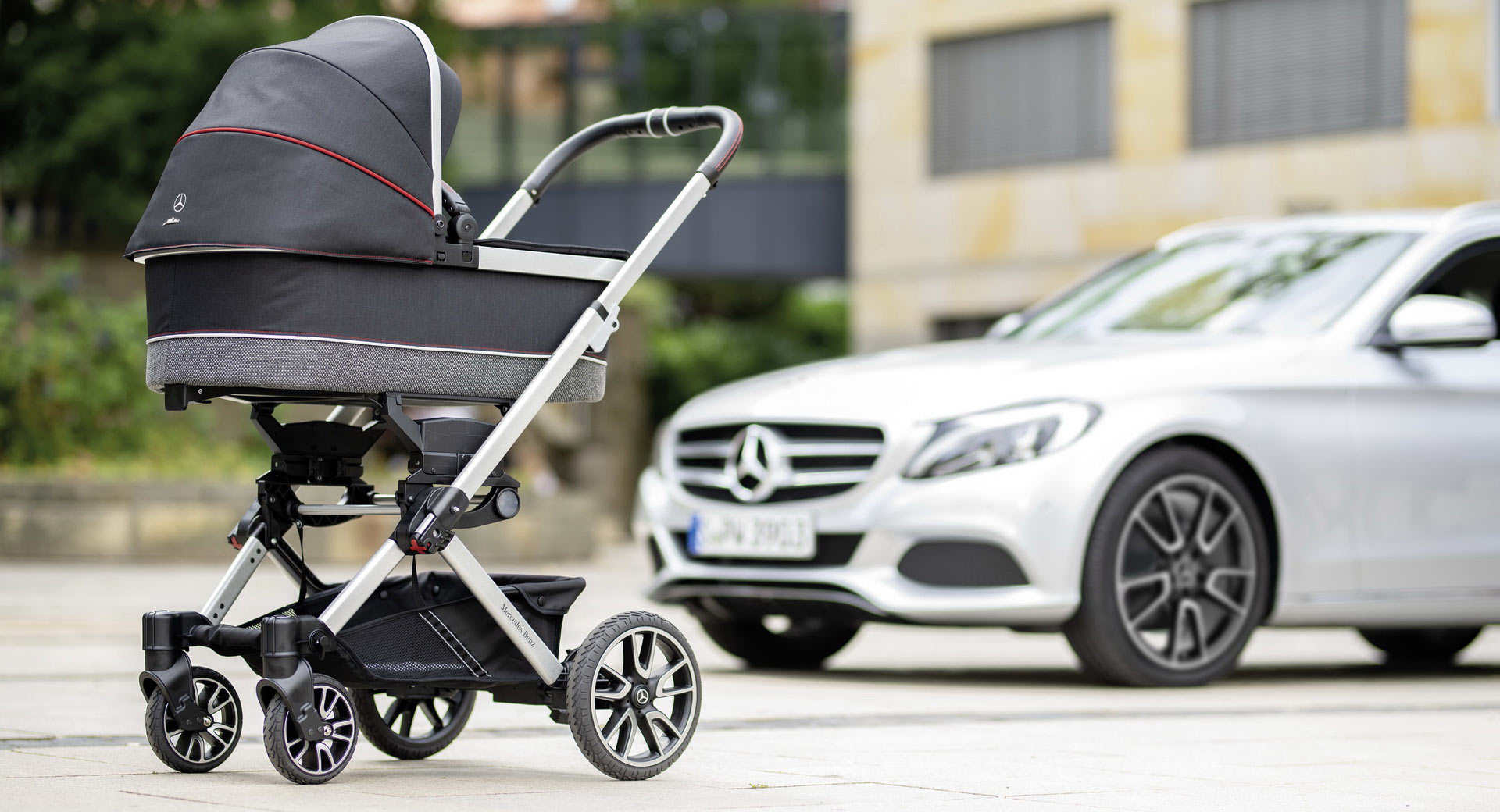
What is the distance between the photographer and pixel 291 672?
4.24m

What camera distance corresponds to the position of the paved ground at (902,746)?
14.4ft

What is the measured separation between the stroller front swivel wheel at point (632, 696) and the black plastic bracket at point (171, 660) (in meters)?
0.79

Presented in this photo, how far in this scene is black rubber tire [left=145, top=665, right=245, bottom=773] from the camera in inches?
177

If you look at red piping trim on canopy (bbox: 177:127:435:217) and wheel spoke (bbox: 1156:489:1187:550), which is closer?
red piping trim on canopy (bbox: 177:127:435:217)

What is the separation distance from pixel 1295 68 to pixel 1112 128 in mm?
2367

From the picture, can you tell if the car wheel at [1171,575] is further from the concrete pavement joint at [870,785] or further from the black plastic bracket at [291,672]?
the black plastic bracket at [291,672]

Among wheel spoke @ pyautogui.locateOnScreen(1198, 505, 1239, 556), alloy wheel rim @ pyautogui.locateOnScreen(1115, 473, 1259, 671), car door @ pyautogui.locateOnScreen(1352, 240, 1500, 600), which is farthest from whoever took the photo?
car door @ pyautogui.locateOnScreen(1352, 240, 1500, 600)

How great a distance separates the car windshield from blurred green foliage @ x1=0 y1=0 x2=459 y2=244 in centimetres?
2162

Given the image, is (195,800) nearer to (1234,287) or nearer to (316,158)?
(316,158)

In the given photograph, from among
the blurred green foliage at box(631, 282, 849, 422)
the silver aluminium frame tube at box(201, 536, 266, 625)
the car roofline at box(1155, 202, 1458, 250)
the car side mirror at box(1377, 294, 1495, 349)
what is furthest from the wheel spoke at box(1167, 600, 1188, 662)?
the blurred green foliage at box(631, 282, 849, 422)

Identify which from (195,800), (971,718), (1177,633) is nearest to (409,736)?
(195,800)

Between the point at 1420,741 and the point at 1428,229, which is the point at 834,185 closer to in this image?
the point at 1428,229

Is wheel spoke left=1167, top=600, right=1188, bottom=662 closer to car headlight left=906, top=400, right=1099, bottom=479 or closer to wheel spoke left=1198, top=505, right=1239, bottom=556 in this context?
wheel spoke left=1198, top=505, right=1239, bottom=556

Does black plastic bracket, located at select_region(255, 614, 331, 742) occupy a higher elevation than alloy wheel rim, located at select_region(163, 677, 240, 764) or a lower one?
higher
